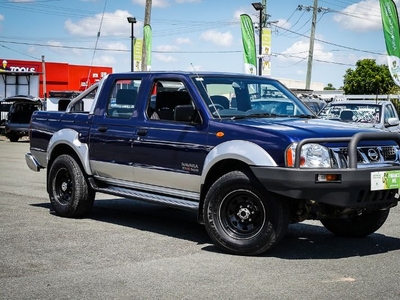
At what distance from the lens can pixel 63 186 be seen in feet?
30.3

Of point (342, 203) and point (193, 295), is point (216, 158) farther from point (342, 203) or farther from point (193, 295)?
point (193, 295)

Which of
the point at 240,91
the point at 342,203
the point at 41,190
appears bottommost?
the point at 41,190

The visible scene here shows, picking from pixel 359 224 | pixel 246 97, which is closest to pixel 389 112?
pixel 359 224

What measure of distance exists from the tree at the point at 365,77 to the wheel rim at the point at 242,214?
6894 centimetres

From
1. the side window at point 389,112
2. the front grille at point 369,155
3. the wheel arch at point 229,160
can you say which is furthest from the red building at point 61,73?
the front grille at point 369,155

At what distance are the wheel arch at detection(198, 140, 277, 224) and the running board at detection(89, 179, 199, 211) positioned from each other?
225 mm

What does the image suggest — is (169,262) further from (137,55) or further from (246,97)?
(137,55)

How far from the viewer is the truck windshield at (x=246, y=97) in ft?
25.2

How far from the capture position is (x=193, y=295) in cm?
537

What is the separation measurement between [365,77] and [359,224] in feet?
228

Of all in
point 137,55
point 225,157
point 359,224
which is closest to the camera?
point 225,157

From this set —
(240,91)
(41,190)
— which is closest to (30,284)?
(240,91)

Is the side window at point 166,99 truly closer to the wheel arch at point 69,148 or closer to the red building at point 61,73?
the wheel arch at point 69,148

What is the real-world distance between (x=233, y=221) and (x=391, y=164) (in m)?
1.66
